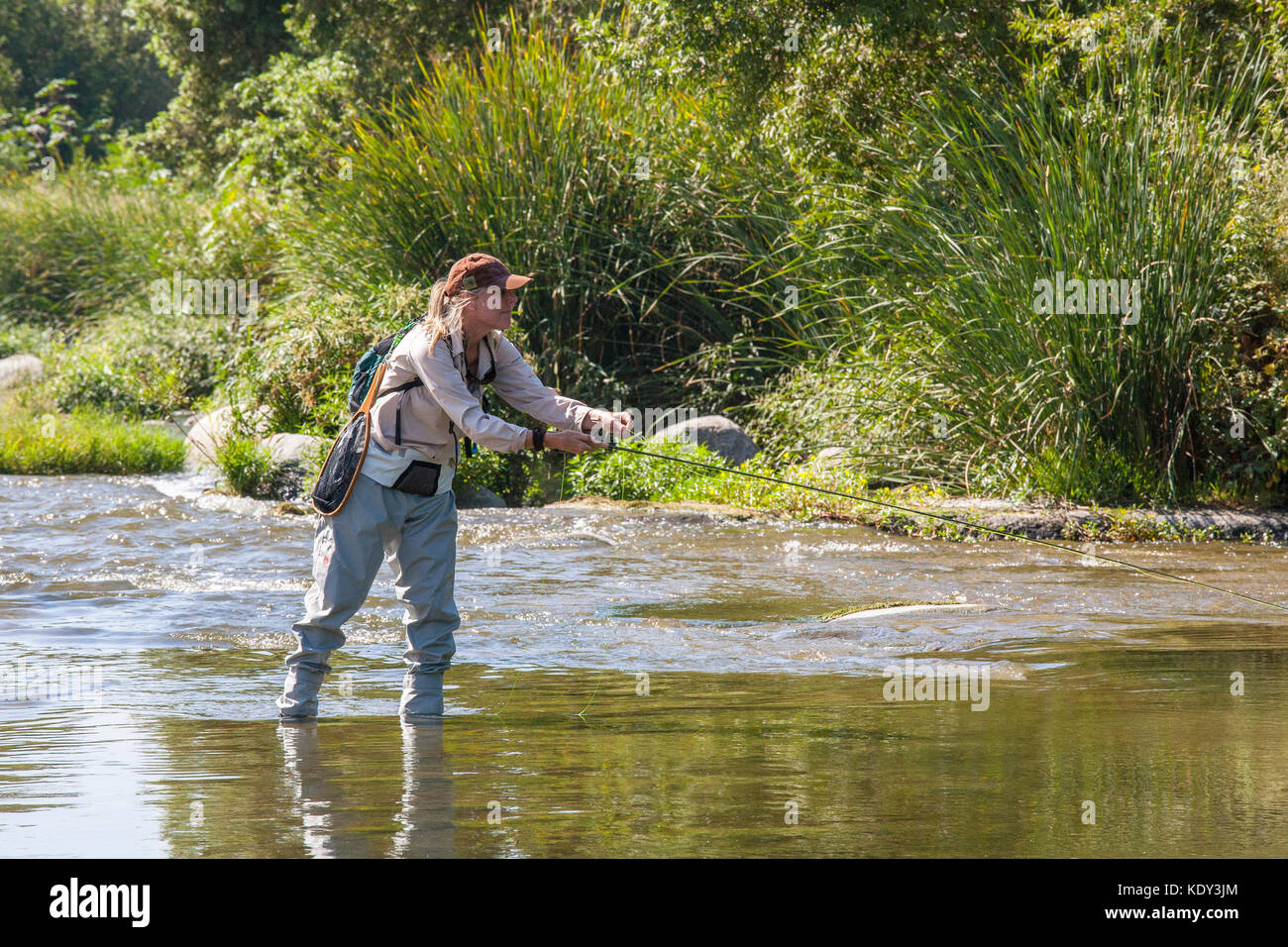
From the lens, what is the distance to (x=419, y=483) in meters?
5.31

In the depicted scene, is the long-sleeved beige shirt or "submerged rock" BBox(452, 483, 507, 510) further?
"submerged rock" BBox(452, 483, 507, 510)

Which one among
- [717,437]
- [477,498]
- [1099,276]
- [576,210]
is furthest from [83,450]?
[1099,276]

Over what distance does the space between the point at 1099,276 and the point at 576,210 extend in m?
6.20

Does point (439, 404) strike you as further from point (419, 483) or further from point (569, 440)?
point (569, 440)

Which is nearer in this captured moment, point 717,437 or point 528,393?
point 528,393

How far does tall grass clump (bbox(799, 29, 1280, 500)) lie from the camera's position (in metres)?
11.0

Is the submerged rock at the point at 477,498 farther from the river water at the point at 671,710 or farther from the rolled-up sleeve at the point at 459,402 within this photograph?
the rolled-up sleeve at the point at 459,402

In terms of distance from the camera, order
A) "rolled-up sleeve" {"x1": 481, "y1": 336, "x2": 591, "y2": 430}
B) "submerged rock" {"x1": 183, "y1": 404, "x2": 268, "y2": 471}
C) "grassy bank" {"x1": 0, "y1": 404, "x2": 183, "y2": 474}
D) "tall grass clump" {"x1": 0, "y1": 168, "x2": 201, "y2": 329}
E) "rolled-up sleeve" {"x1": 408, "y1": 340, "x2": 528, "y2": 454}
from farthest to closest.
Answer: "tall grass clump" {"x1": 0, "y1": 168, "x2": 201, "y2": 329}, "grassy bank" {"x1": 0, "y1": 404, "x2": 183, "y2": 474}, "submerged rock" {"x1": 183, "y1": 404, "x2": 268, "y2": 471}, "rolled-up sleeve" {"x1": 481, "y1": 336, "x2": 591, "y2": 430}, "rolled-up sleeve" {"x1": 408, "y1": 340, "x2": 528, "y2": 454}

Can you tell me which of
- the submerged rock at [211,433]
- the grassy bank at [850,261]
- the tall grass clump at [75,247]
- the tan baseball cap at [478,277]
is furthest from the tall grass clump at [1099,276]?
the tall grass clump at [75,247]

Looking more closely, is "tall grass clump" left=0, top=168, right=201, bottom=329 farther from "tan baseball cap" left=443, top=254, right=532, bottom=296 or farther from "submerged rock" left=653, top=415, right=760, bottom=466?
"tan baseball cap" left=443, top=254, right=532, bottom=296

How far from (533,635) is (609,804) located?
3.46 m

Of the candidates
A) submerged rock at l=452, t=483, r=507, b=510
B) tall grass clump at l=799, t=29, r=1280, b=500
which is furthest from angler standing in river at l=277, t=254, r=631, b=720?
submerged rock at l=452, t=483, r=507, b=510

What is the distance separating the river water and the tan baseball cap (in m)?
1.65
